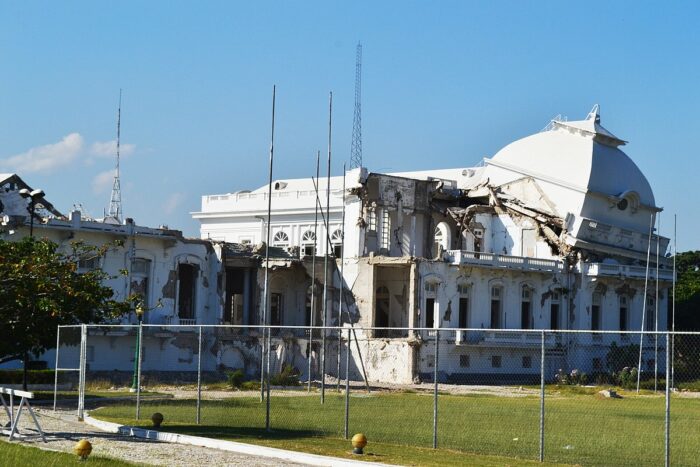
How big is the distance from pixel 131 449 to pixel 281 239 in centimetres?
5292

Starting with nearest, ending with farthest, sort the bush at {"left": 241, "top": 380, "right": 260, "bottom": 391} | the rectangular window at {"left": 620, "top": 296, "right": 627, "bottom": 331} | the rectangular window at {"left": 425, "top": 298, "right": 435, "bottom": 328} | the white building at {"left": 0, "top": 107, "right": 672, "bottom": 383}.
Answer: the bush at {"left": 241, "top": 380, "right": 260, "bottom": 391} < the white building at {"left": 0, "top": 107, "right": 672, "bottom": 383} < the rectangular window at {"left": 425, "top": 298, "right": 435, "bottom": 328} < the rectangular window at {"left": 620, "top": 296, "right": 627, "bottom": 331}

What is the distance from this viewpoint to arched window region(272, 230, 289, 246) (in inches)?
2960

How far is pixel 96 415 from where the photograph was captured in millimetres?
29859

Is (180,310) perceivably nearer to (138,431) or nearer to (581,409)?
(581,409)

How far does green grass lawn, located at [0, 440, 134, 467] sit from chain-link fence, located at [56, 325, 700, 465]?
4774 millimetres

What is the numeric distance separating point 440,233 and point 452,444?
4400 centimetres

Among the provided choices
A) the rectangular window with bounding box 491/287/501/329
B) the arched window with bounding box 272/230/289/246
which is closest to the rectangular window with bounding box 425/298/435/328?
the rectangular window with bounding box 491/287/501/329

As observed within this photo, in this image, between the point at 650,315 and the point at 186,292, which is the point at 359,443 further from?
the point at 650,315

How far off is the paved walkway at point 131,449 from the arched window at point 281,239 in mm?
47255

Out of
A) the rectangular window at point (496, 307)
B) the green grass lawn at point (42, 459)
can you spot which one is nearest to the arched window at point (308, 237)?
the rectangular window at point (496, 307)

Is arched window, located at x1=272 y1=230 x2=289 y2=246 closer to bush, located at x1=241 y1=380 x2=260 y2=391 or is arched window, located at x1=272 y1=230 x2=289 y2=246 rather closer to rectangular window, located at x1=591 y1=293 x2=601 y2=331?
rectangular window, located at x1=591 y1=293 x2=601 y2=331

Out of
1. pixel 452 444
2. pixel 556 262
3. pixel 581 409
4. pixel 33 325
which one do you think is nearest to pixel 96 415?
pixel 33 325

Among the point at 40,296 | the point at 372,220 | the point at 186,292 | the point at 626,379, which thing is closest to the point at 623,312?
the point at 372,220

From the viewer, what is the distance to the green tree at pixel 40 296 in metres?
27.7
